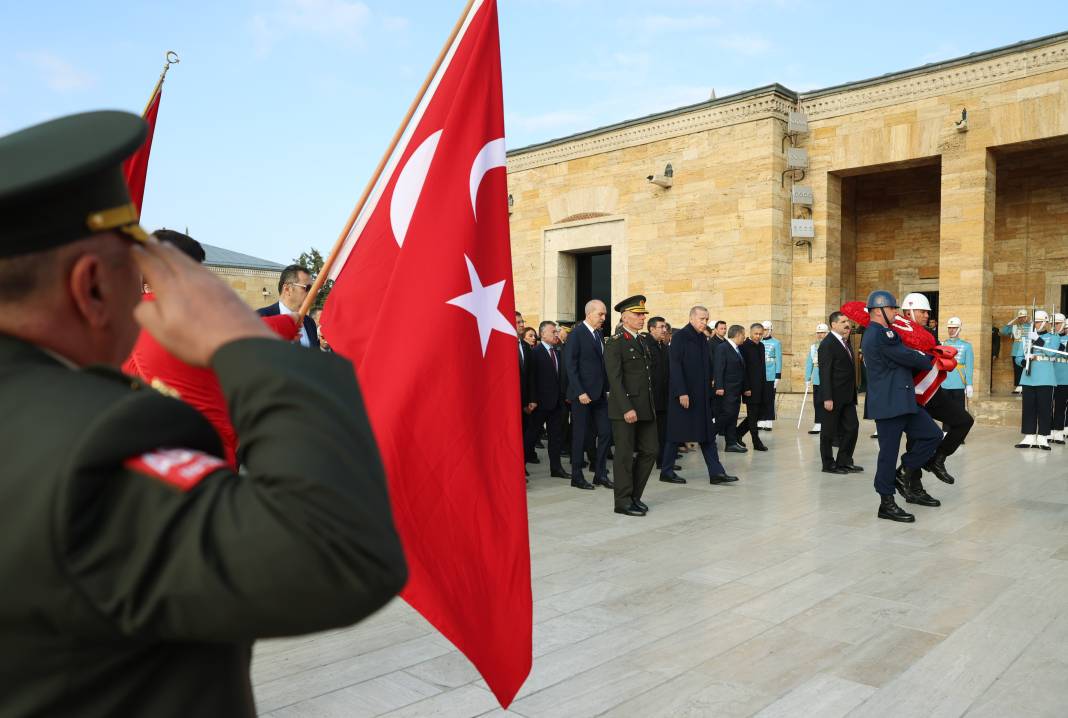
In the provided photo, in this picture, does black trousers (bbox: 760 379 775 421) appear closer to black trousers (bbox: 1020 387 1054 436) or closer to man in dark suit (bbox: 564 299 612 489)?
black trousers (bbox: 1020 387 1054 436)

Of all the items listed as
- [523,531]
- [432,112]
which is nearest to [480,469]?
[523,531]

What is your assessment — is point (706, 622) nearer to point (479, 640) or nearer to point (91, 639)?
point (479, 640)

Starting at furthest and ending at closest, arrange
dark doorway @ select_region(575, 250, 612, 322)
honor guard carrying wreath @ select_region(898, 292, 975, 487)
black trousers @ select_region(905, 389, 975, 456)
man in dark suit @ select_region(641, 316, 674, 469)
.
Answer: dark doorway @ select_region(575, 250, 612, 322)
man in dark suit @ select_region(641, 316, 674, 469)
black trousers @ select_region(905, 389, 975, 456)
honor guard carrying wreath @ select_region(898, 292, 975, 487)

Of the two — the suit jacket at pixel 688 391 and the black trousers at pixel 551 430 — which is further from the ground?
the suit jacket at pixel 688 391

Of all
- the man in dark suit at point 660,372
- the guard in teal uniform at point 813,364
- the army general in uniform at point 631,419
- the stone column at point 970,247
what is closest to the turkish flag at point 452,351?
the army general in uniform at point 631,419

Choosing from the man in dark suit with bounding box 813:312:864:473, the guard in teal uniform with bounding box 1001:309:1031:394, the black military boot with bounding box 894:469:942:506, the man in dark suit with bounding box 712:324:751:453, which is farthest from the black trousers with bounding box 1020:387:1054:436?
the black military boot with bounding box 894:469:942:506

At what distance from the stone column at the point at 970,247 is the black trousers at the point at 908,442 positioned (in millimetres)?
8425

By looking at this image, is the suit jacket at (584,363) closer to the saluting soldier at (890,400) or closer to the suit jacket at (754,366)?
the saluting soldier at (890,400)

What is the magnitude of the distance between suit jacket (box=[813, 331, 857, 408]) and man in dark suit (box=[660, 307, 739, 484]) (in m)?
1.74

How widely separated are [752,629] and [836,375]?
636 centimetres

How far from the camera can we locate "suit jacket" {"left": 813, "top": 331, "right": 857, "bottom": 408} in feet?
31.3

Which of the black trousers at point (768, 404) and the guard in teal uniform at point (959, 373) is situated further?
the black trousers at point (768, 404)

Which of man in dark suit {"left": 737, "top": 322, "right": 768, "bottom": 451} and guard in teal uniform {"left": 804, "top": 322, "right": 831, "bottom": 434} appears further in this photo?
guard in teal uniform {"left": 804, "top": 322, "right": 831, "bottom": 434}

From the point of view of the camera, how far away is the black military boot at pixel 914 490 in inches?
283
